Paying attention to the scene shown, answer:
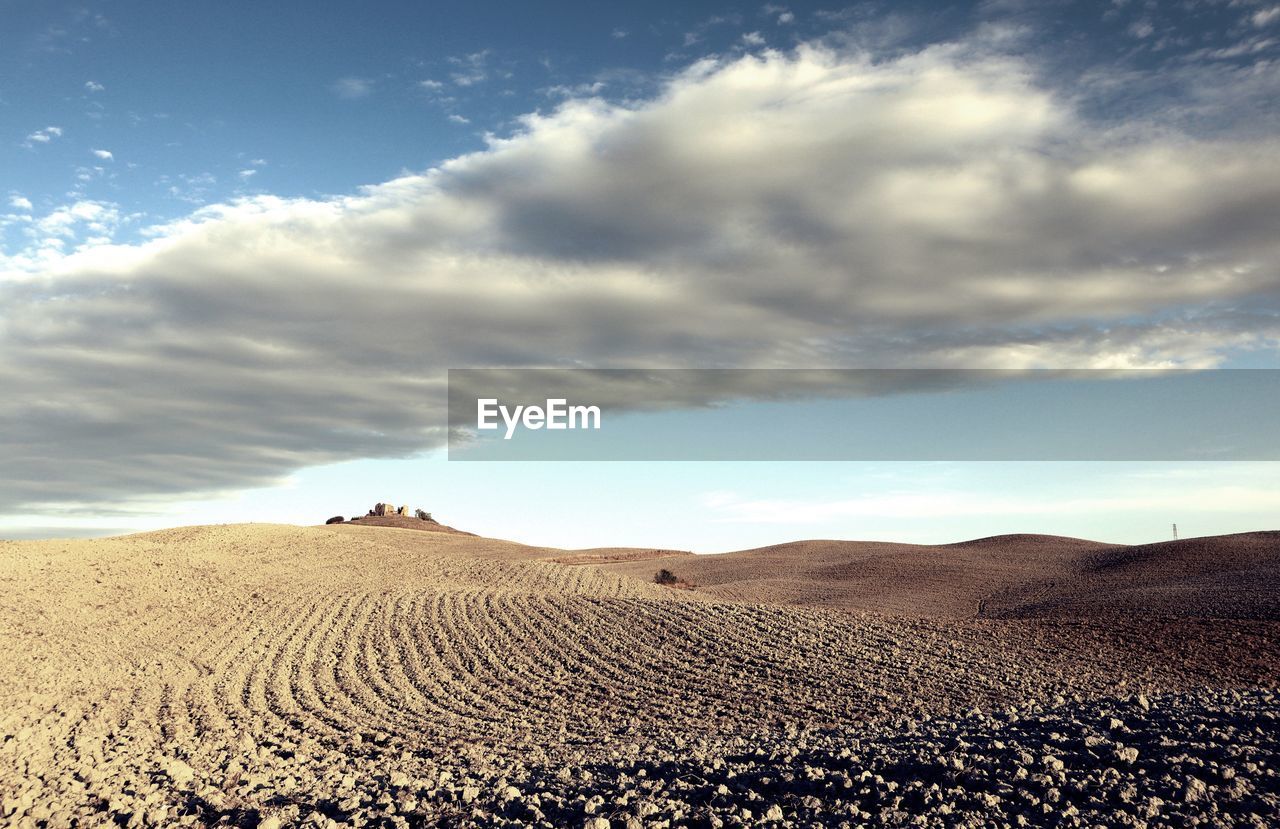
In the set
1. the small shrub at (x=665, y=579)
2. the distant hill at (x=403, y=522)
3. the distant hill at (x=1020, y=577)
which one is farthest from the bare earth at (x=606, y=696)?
the distant hill at (x=403, y=522)

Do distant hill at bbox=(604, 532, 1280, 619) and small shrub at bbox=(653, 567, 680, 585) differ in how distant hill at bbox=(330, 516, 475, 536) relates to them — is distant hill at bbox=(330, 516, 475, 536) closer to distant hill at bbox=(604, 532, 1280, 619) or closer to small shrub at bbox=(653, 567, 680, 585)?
distant hill at bbox=(604, 532, 1280, 619)

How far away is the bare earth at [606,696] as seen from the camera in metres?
7.20

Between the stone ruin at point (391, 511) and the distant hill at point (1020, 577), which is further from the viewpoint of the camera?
the stone ruin at point (391, 511)

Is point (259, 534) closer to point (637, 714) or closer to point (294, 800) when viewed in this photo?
point (637, 714)

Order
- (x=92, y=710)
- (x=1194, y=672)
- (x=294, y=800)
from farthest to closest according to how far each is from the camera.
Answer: (x=1194, y=672), (x=92, y=710), (x=294, y=800)

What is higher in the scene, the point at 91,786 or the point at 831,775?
the point at 831,775

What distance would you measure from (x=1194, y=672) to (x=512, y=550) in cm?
3600

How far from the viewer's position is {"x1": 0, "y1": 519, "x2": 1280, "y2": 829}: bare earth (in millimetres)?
7195

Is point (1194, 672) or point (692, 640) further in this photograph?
point (692, 640)

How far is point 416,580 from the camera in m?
29.1

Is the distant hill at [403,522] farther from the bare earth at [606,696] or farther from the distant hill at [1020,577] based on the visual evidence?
the bare earth at [606,696]

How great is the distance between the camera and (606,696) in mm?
14445

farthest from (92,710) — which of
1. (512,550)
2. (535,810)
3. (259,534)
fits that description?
(512,550)

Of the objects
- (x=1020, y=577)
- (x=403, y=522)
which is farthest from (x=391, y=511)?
(x=1020, y=577)
